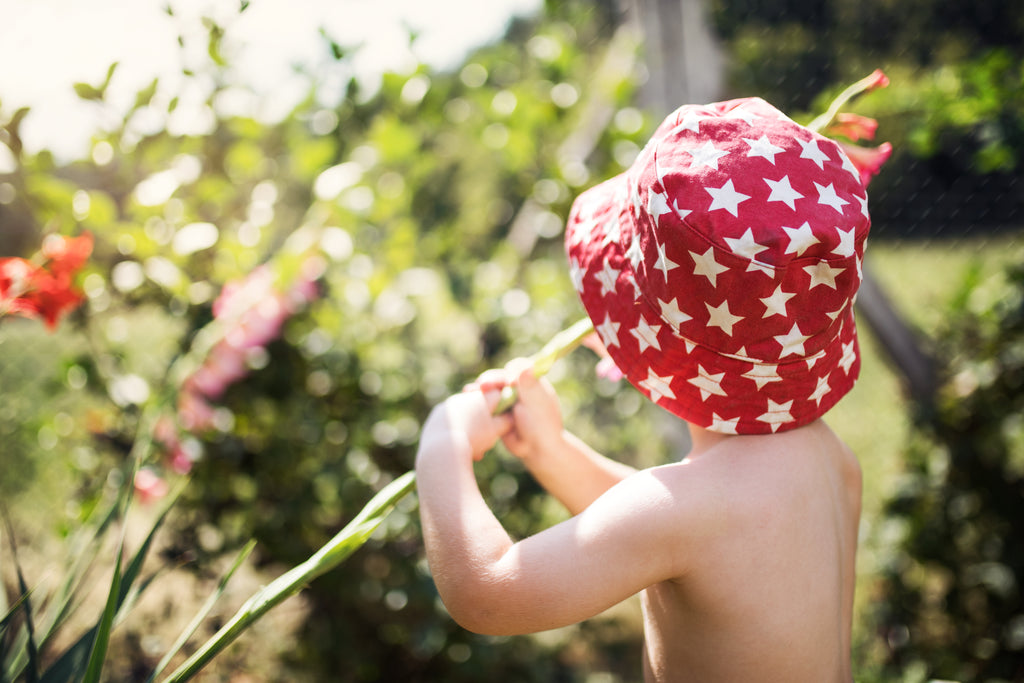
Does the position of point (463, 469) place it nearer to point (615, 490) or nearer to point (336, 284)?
point (615, 490)

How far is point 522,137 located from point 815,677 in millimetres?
1272

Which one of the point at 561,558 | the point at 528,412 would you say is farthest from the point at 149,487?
the point at 561,558

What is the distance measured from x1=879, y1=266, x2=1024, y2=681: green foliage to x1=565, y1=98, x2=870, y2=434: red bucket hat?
130 centimetres

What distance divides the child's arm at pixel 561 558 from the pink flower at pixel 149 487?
3.19 feet

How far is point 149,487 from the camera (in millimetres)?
1541

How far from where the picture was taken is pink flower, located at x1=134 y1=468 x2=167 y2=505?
150 centimetres

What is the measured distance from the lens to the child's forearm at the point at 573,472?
1.00 m

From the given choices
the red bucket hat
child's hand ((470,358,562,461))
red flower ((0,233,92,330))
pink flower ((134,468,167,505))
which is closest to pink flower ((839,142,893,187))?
the red bucket hat

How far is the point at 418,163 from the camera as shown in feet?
5.73

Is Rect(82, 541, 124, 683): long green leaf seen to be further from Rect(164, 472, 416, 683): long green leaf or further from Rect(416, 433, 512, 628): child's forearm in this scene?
Rect(416, 433, 512, 628): child's forearm

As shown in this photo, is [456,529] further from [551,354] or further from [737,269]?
[737,269]

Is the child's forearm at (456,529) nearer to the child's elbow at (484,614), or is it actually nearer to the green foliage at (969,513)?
the child's elbow at (484,614)

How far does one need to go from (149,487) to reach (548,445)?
1.02 meters

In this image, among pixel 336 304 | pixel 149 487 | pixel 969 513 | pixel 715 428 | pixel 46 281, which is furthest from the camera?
pixel 969 513
